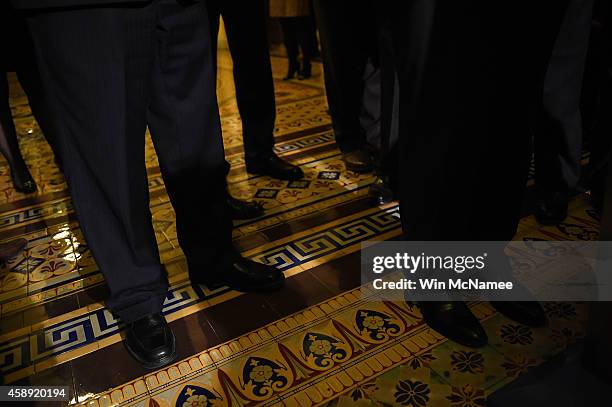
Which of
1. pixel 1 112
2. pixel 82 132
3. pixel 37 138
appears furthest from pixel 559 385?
pixel 37 138

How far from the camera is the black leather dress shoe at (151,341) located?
1041mm

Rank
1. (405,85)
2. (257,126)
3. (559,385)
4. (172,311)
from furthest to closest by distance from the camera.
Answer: (257,126) → (172,311) → (405,85) → (559,385)

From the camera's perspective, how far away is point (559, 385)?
2.73 feet

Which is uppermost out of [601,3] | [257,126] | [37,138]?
[601,3]

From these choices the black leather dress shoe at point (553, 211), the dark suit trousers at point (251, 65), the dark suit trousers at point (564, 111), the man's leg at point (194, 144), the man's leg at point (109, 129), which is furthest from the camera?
the dark suit trousers at point (251, 65)

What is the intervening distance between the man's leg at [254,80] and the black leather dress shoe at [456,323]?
101 cm

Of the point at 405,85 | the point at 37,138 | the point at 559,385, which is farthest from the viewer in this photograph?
the point at 37,138

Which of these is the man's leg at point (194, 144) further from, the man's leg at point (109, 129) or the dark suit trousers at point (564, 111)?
the dark suit trousers at point (564, 111)

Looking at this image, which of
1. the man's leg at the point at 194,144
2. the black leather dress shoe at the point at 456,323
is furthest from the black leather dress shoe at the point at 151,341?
the black leather dress shoe at the point at 456,323

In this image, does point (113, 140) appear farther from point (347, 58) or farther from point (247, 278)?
point (347, 58)

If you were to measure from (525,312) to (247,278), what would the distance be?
67cm

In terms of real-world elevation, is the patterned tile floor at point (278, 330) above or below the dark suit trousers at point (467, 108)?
below

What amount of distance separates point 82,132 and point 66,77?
0.11 meters

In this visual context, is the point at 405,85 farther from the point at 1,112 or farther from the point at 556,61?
the point at 1,112
